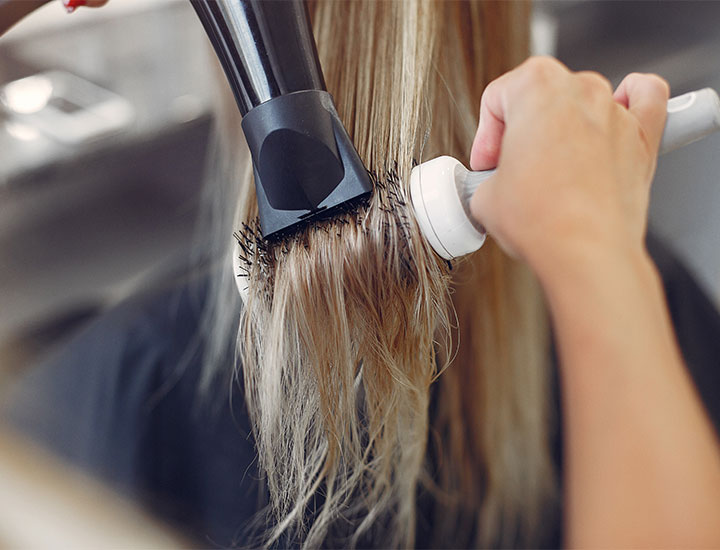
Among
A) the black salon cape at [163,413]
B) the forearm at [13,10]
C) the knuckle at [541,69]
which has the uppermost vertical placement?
the forearm at [13,10]

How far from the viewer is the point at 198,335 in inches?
23.5

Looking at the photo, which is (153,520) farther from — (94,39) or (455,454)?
(94,39)

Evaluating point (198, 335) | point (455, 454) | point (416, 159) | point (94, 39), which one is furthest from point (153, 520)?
point (94, 39)

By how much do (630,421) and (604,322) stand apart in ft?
0.11

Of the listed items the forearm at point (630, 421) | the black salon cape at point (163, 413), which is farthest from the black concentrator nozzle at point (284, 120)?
the black salon cape at point (163, 413)

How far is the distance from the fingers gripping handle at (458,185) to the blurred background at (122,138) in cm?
35

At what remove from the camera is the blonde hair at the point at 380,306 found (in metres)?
0.28

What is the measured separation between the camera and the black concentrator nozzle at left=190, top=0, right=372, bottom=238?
26 cm

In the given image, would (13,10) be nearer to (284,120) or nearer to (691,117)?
(284,120)

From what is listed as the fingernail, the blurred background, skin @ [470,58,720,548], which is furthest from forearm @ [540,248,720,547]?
the blurred background

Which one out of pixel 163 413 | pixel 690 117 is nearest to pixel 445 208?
pixel 690 117

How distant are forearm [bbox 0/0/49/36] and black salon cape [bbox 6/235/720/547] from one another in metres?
0.31

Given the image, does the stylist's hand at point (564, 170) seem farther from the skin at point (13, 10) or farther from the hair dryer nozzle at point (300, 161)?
the skin at point (13, 10)

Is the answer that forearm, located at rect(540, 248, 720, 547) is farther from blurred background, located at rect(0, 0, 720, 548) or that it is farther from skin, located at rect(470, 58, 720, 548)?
blurred background, located at rect(0, 0, 720, 548)
